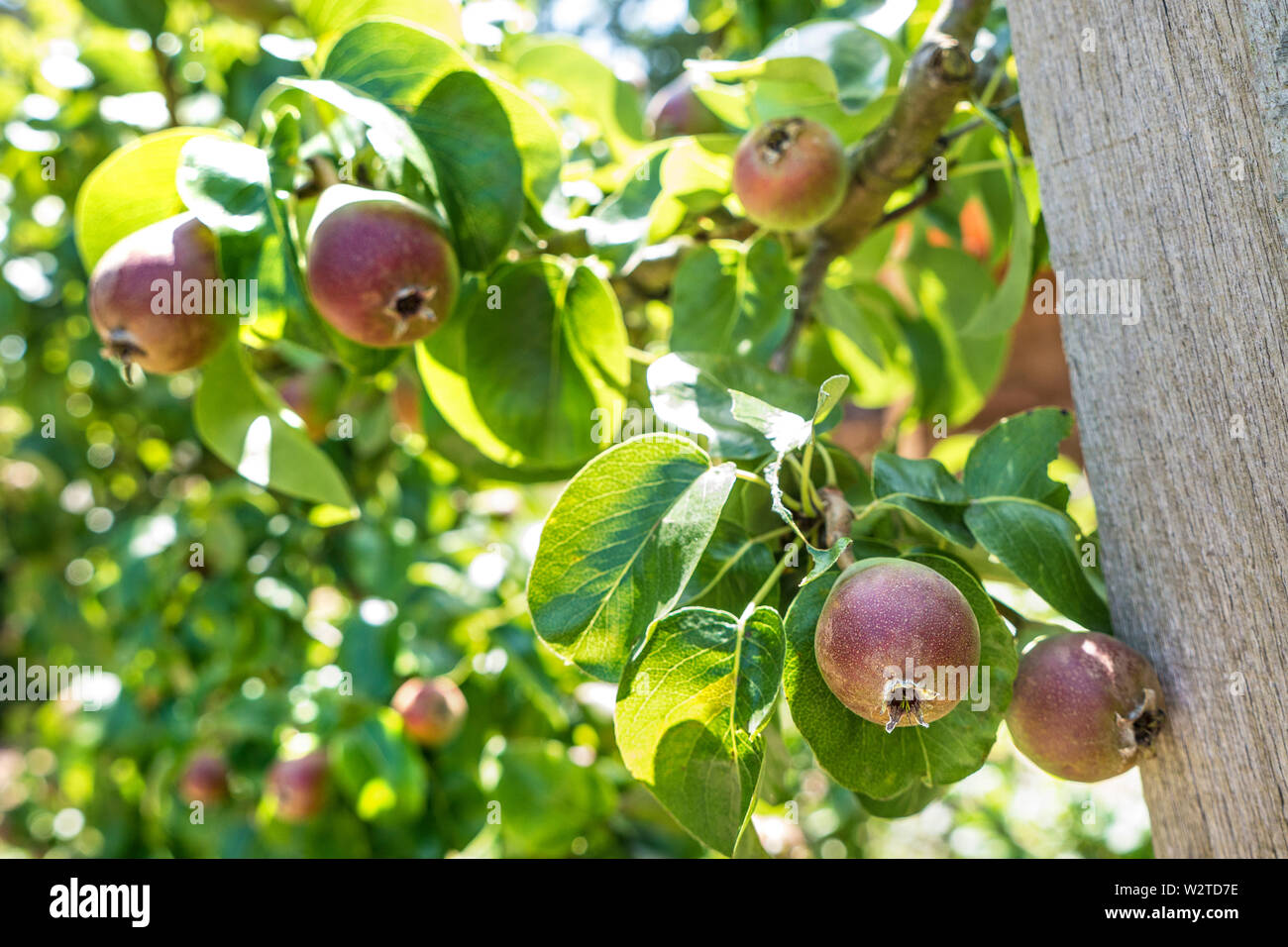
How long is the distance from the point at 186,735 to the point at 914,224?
127 centimetres

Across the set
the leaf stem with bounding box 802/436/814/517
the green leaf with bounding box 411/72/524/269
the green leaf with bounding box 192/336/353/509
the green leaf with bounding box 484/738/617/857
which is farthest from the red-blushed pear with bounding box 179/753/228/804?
the leaf stem with bounding box 802/436/814/517

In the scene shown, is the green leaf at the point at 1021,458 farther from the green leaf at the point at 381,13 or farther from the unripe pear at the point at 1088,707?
the green leaf at the point at 381,13

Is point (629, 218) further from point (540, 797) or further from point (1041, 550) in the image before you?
point (540, 797)

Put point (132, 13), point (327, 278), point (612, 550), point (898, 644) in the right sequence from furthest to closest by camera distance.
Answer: point (132, 13) < point (327, 278) < point (612, 550) < point (898, 644)

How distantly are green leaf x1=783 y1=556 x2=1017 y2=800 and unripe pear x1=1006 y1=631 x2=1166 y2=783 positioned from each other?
3 centimetres

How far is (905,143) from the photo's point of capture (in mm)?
773

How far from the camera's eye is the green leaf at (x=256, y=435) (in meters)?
0.75

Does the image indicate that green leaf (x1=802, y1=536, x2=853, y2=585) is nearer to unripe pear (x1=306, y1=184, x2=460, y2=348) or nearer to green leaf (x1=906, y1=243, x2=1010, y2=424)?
unripe pear (x1=306, y1=184, x2=460, y2=348)

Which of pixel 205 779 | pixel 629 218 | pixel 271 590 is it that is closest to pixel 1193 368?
pixel 629 218

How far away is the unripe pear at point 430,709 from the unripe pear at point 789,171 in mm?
747

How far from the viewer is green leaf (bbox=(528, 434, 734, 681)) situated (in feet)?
1.80

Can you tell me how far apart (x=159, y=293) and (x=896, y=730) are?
1.98 ft

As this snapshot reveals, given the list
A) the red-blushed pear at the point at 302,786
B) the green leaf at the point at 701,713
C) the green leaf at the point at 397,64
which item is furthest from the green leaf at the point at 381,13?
the red-blushed pear at the point at 302,786
